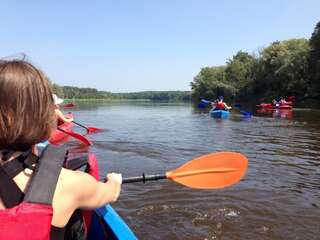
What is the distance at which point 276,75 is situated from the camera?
5106cm

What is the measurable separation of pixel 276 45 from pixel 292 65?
10.1 metres

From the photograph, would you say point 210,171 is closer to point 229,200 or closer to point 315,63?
point 229,200

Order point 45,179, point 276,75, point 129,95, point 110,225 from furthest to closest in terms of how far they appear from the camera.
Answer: point 129,95, point 276,75, point 110,225, point 45,179

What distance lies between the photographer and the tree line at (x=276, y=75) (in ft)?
148

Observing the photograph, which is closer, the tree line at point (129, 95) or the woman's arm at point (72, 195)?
the woman's arm at point (72, 195)

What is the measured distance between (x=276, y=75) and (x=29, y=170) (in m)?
51.8

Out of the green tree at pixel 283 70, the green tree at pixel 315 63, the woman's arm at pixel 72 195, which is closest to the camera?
the woman's arm at pixel 72 195

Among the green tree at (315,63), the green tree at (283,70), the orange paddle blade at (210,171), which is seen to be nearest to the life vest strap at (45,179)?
the orange paddle blade at (210,171)

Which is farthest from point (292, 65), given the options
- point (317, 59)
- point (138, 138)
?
point (138, 138)

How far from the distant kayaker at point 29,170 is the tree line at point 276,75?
44.4 m

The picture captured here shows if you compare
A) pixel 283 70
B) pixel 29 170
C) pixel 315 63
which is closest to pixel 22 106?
pixel 29 170

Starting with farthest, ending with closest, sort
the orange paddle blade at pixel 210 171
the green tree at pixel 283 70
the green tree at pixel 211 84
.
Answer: the green tree at pixel 211 84 → the green tree at pixel 283 70 → the orange paddle blade at pixel 210 171

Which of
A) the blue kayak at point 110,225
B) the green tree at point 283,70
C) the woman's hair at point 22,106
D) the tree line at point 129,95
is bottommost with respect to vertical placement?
the tree line at point 129,95

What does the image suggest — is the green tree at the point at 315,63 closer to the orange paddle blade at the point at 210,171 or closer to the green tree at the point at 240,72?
the green tree at the point at 240,72
